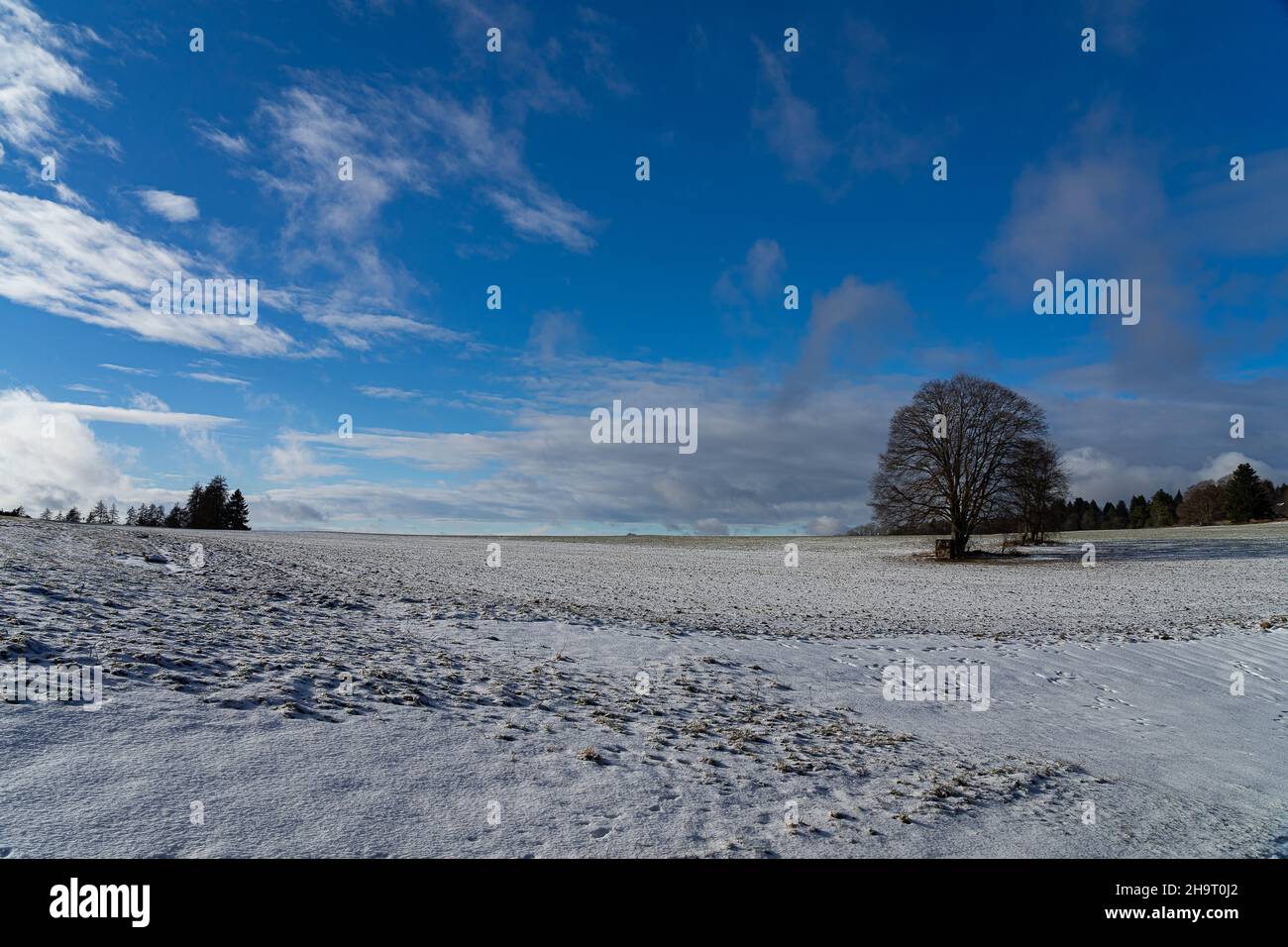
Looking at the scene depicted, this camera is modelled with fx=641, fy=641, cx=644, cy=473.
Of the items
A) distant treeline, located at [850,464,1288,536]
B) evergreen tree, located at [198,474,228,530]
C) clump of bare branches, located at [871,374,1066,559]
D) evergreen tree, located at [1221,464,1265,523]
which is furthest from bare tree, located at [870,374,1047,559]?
evergreen tree, located at [198,474,228,530]

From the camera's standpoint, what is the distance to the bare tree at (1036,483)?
5175 centimetres

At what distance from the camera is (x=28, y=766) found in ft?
18.4

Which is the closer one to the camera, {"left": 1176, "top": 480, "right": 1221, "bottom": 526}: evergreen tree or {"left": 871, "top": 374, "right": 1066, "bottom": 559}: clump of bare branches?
{"left": 871, "top": 374, "right": 1066, "bottom": 559}: clump of bare branches

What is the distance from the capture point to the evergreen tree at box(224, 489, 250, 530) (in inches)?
3408

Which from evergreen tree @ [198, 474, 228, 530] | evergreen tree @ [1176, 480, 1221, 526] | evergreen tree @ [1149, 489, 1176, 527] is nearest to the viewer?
evergreen tree @ [198, 474, 228, 530]

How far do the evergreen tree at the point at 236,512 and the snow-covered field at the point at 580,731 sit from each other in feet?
251

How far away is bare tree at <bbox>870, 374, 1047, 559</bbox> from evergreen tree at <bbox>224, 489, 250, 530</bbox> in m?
82.2

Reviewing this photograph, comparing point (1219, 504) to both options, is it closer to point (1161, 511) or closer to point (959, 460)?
point (1161, 511)

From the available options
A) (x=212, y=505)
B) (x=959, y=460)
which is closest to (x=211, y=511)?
(x=212, y=505)

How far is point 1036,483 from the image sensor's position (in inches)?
2090

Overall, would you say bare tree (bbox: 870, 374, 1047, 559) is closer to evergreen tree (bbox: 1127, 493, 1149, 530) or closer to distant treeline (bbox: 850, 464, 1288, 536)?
distant treeline (bbox: 850, 464, 1288, 536)

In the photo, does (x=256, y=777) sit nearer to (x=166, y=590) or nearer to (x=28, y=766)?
(x=28, y=766)

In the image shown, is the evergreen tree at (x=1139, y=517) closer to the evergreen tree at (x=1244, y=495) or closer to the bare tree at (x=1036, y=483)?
the evergreen tree at (x=1244, y=495)
